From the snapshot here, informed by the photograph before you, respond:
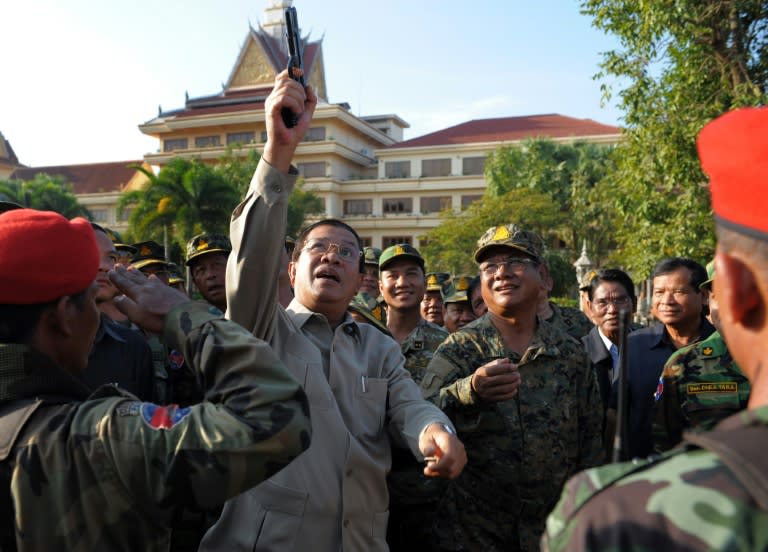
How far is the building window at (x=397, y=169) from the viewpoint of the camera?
48.4 meters

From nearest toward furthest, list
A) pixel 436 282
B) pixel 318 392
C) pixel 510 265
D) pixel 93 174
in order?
1. pixel 318 392
2. pixel 510 265
3. pixel 436 282
4. pixel 93 174

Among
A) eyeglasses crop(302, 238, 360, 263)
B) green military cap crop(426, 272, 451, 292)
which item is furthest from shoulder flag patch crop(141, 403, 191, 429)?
green military cap crop(426, 272, 451, 292)

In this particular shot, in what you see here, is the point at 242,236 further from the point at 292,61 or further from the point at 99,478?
the point at 99,478

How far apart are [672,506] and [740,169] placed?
0.52m

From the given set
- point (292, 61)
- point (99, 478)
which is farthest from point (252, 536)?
point (292, 61)

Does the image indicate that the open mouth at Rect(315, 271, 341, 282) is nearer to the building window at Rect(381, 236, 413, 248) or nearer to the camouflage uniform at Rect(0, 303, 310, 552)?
the camouflage uniform at Rect(0, 303, 310, 552)

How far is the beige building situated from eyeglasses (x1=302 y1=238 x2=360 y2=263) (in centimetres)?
4238

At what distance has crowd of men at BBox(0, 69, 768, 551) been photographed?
105 centimetres

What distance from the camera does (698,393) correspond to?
3.13m

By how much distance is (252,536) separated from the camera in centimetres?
220

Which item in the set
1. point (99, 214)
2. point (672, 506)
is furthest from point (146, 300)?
point (99, 214)

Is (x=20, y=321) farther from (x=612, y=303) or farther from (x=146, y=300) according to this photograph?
(x=612, y=303)

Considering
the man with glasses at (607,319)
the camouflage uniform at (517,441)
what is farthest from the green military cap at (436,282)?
the camouflage uniform at (517,441)

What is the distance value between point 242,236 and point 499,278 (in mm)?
1588
